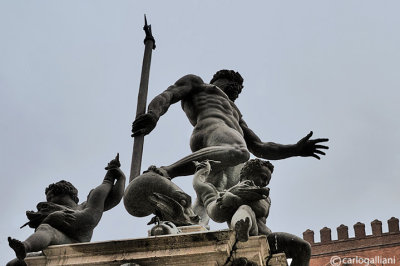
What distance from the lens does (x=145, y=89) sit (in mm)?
9969

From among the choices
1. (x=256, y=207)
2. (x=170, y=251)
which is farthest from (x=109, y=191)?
(x=170, y=251)

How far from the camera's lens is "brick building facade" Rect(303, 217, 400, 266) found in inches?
2355

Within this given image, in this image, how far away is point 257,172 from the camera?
302 inches

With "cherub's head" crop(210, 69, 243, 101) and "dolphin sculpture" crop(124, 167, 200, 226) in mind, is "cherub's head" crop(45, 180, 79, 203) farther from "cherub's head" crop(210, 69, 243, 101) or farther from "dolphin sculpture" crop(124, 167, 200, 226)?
"cherub's head" crop(210, 69, 243, 101)

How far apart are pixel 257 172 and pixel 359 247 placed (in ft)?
179

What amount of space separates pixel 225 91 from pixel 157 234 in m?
3.79

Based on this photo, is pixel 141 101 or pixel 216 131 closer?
pixel 216 131

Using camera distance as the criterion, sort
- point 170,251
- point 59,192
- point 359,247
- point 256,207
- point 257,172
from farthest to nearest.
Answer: point 359,247 < point 59,192 < point 257,172 < point 256,207 < point 170,251

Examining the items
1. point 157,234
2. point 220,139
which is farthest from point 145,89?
point 157,234

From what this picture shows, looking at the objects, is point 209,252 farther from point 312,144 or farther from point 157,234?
point 312,144

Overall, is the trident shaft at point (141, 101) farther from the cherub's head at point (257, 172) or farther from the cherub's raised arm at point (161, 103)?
the cherub's head at point (257, 172)

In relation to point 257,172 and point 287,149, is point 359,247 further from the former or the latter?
point 257,172

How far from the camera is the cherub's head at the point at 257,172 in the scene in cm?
767

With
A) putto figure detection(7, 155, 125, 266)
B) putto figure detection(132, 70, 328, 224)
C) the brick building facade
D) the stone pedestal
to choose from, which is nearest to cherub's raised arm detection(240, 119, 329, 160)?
putto figure detection(132, 70, 328, 224)
